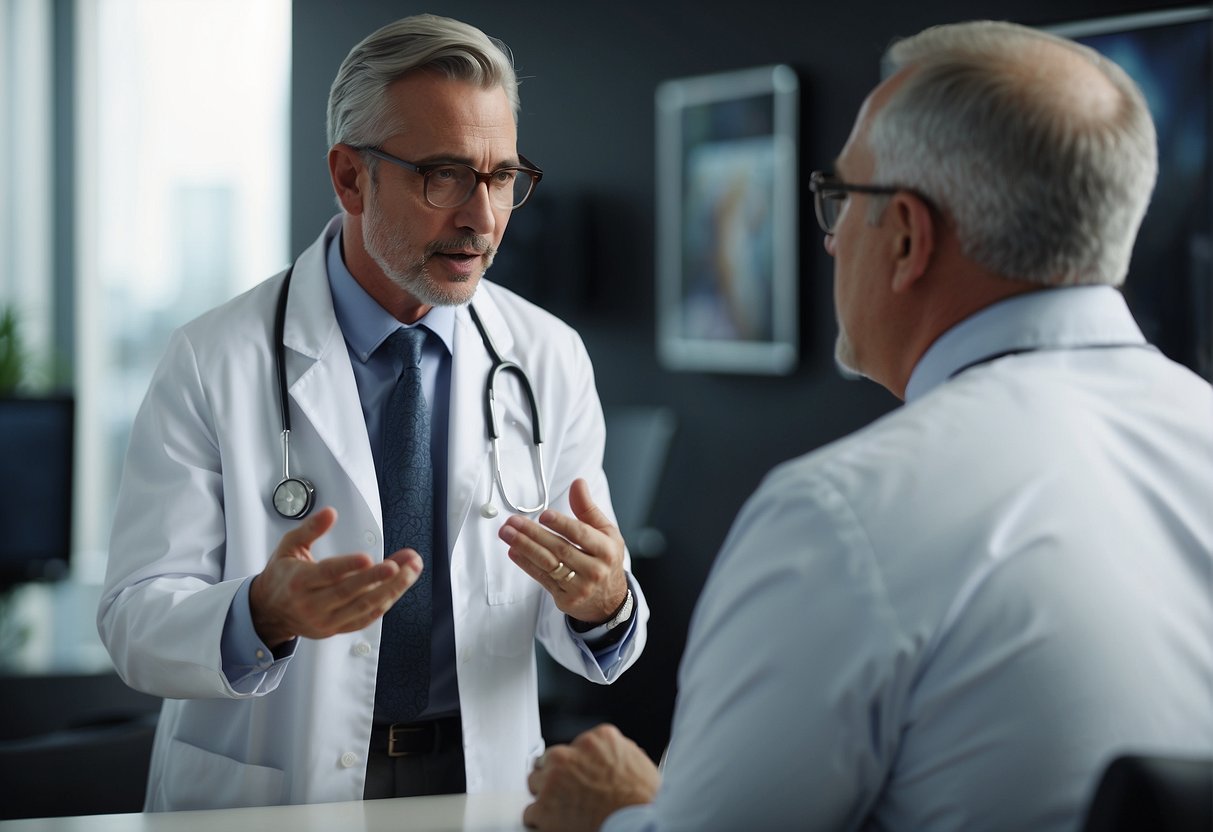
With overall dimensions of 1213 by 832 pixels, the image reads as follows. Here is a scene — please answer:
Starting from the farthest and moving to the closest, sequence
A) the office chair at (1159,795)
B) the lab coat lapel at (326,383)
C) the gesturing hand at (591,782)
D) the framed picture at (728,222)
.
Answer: the framed picture at (728,222) → the lab coat lapel at (326,383) → the gesturing hand at (591,782) → the office chair at (1159,795)

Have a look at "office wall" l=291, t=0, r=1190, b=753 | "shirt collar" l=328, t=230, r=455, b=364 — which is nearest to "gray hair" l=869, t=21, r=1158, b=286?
"shirt collar" l=328, t=230, r=455, b=364

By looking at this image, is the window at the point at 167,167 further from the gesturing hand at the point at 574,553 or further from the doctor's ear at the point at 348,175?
the gesturing hand at the point at 574,553

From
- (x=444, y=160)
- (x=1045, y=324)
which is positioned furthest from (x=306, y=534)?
(x=1045, y=324)

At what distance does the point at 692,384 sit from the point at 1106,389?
3449 mm

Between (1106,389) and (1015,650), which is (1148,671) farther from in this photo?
(1106,389)

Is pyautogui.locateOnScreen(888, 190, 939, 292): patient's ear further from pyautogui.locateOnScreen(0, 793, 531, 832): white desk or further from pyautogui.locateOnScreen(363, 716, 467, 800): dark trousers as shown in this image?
pyautogui.locateOnScreen(363, 716, 467, 800): dark trousers

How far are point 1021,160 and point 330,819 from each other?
0.98m

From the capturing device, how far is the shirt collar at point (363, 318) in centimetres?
185

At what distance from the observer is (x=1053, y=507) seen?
1.00m

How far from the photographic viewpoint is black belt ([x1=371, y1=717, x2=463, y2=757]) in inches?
67.3

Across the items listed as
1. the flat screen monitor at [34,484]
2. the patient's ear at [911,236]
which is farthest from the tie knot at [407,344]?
the flat screen monitor at [34,484]

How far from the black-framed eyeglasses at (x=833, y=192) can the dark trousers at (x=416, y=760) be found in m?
0.86

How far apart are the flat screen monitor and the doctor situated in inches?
64.3

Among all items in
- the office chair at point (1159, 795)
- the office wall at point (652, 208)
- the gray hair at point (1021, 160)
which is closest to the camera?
the office chair at point (1159, 795)
